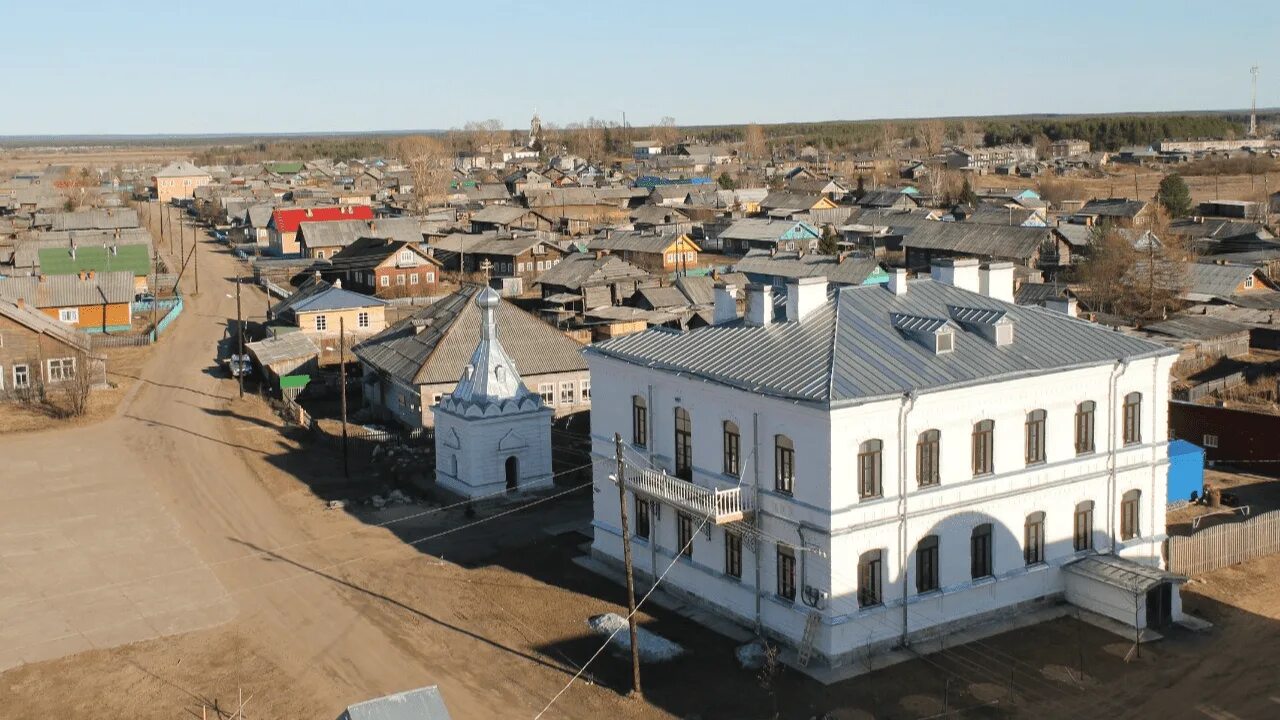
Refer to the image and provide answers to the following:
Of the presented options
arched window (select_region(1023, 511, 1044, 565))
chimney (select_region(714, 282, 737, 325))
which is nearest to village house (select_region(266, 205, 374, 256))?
chimney (select_region(714, 282, 737, 325))

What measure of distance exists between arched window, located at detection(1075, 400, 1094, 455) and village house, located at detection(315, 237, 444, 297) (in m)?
44.0

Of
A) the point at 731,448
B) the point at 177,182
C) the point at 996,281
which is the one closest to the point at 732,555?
the point at 731,448

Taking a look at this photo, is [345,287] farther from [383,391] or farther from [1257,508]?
[1257,508]

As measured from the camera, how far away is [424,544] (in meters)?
Result: 27.0

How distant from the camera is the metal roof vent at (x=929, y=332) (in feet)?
69.7

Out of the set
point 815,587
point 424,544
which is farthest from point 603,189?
point 815,587

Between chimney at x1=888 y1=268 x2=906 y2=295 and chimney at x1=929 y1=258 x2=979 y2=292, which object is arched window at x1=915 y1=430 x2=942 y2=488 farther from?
chimney at x1=929 y1=258 x2=979 y2=292

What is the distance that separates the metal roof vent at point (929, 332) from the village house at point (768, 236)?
4590cm

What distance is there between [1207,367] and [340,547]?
2752 centimetres

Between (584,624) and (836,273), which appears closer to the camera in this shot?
(584,624)

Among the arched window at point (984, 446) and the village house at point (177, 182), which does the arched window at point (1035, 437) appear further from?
the village house at point (177, 182)

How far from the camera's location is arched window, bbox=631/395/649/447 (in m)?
23.5

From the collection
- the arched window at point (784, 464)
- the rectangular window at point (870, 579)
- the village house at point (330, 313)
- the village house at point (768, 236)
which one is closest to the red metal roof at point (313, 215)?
the village house at point (768, 236)

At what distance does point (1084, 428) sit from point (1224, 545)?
429cm
